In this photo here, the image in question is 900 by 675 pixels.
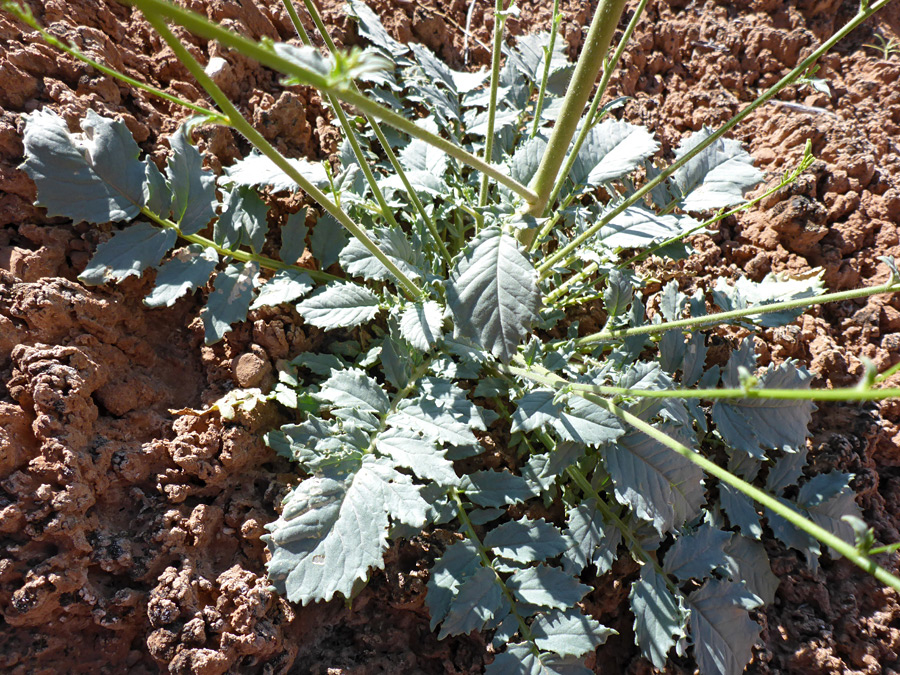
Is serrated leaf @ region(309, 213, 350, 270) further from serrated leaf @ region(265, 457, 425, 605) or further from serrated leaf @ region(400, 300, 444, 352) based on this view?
serrated leaf @ region(265, 457, 425, 605)

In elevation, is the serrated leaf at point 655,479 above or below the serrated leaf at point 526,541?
above

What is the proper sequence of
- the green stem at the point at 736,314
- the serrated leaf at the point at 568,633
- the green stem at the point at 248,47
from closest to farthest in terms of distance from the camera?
the green stem at the point at 248,47 → the green stem at the point at 736,314 → the serrated leaf at the point at 568,633

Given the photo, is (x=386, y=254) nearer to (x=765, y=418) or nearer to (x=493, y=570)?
(x=493, y=570)

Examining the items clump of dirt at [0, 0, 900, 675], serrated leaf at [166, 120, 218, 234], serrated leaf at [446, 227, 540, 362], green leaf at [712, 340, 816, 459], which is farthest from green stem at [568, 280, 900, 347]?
serrated leaf at [166, 120, 218, 234]

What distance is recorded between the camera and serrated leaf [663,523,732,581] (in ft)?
5.26

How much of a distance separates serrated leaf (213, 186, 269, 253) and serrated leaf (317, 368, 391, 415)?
24.4 inches

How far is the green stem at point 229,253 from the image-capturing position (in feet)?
5.72

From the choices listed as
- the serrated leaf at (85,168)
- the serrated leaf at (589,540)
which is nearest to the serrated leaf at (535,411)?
the serrated leaf at (589,540)

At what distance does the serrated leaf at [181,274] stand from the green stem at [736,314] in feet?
3.85

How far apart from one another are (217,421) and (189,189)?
29.0 inches

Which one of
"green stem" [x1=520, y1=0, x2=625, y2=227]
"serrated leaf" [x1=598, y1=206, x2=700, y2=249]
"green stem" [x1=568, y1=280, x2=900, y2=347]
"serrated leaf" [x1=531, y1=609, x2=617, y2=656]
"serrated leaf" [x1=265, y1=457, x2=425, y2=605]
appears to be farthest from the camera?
"serrated leaf" [x1=598, y1=206, x2=700, y2=249]

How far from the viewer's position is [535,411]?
4.80ft

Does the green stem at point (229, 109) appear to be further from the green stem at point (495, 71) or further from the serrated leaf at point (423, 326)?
the green stem at point (495, 71)

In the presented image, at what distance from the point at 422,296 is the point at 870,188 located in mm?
2084
